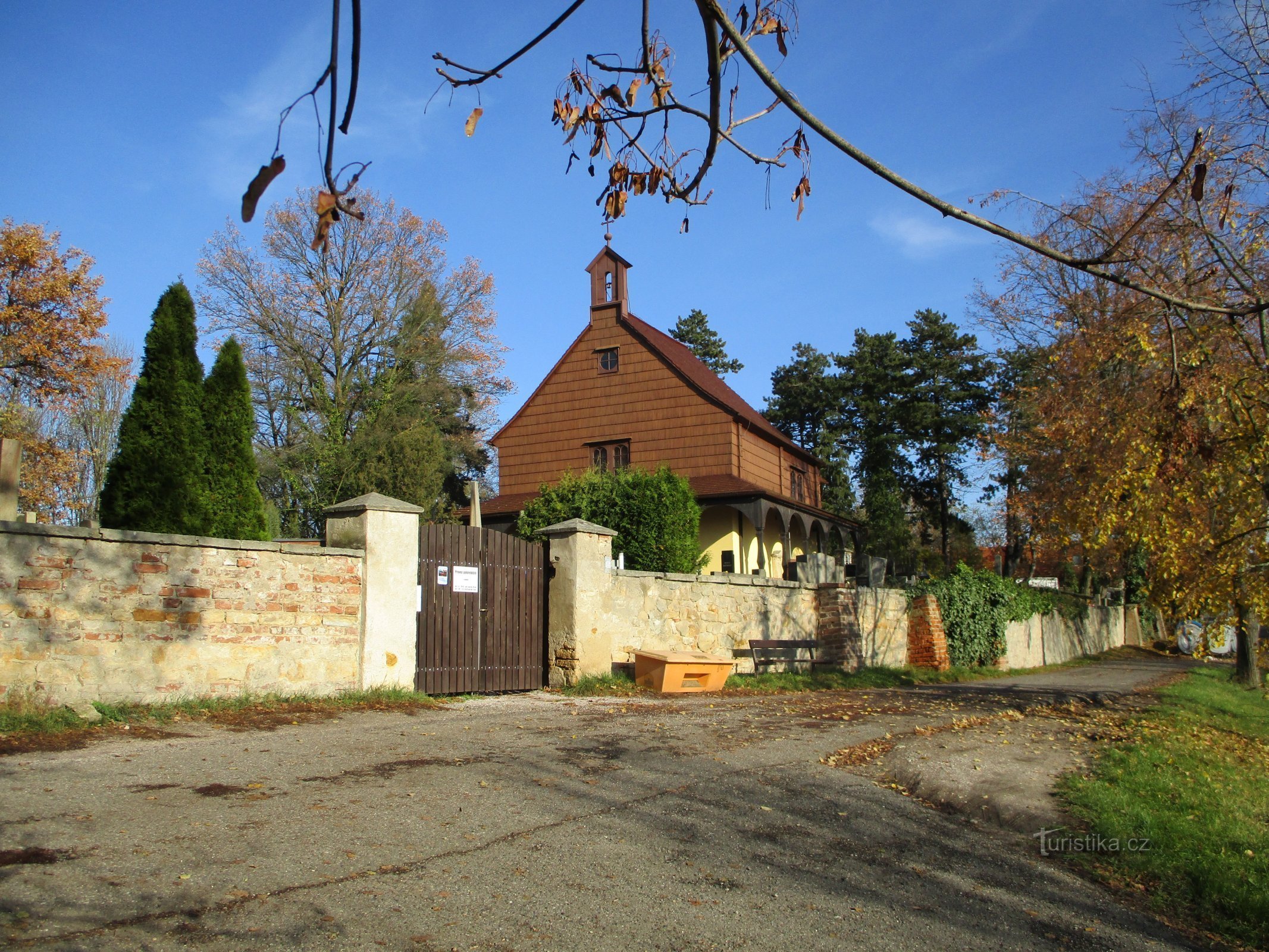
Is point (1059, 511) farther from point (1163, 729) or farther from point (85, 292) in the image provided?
point (85, 292)

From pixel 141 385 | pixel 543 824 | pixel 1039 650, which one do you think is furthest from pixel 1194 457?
pixel 1039 650

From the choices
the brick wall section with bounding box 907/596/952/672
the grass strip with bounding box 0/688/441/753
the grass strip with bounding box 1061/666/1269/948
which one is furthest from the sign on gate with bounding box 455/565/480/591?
the brick wall section with bounding box 907/596/952/672

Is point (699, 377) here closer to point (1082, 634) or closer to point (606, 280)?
point (606, 280)

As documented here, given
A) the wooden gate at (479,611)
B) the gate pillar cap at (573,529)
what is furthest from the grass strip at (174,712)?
Result: the gate pillar cap at (573,529)

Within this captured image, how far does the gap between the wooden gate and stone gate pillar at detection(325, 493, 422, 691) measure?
0.24 metres

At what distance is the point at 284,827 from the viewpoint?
15.5 ft

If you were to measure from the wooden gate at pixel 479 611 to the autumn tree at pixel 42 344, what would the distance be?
20.2m

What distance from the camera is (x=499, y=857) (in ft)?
14.8

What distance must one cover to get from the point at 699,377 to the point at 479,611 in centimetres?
2083

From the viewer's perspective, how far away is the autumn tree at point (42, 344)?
26.0m

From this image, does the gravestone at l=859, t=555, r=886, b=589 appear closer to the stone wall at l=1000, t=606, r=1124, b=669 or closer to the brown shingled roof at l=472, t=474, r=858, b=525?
the stone wall at l=1000, t=606, r=1124, b=669

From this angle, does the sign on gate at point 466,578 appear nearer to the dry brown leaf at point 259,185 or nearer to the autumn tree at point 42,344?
the dry brown leaf at point 259,185

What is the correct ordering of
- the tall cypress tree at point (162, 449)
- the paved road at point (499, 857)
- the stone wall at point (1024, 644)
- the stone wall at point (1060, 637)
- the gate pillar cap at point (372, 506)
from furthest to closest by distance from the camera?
the stone wall at point (1060, 637)
the stone wall at point (1024, 644)
the tall cypress tree at point (162, 449)
the gate pillar cap at point (372, 506)
the paved road at point (499, 857)

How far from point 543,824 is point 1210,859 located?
149 inches
